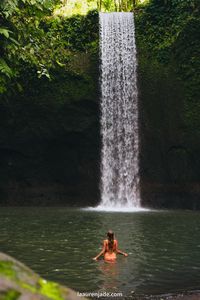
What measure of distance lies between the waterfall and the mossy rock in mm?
21643

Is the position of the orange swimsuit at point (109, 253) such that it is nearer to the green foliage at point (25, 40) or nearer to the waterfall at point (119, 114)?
the green foliage at point (25, 40)

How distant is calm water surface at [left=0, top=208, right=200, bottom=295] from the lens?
736cm

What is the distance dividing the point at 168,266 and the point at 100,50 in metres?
19.4

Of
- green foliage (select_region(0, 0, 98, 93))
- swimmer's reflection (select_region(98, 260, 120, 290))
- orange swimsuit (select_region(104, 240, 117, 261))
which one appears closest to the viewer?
swimmer's reflection (select_region(98, 260, 120, 290))

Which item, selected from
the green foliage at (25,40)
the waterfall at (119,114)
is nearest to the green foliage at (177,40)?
the waterfall at (119,114)

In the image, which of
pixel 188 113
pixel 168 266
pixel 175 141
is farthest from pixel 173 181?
pixel 168 266

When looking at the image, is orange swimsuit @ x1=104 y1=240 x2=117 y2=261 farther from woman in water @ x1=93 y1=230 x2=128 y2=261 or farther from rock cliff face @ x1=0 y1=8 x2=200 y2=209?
rock cliff face @ x1=0 y1=8 x2=200 y2=209

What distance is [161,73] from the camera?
80.6 ft

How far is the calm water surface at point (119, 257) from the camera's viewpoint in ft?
24.2

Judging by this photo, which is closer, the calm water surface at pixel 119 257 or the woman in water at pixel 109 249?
the calm water surface at pixel 119 257

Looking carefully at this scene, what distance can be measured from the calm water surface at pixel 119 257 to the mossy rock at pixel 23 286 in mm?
4751

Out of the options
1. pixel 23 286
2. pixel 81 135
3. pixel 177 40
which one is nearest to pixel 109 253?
pixel 23 286

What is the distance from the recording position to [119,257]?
31.2ft

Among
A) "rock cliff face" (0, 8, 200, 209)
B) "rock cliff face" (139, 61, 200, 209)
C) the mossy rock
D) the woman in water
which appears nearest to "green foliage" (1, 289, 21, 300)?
the mossy rock
